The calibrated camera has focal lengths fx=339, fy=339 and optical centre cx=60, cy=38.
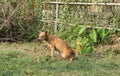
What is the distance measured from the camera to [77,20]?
472 inches

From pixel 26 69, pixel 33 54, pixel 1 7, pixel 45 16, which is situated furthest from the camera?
pixel 45 16

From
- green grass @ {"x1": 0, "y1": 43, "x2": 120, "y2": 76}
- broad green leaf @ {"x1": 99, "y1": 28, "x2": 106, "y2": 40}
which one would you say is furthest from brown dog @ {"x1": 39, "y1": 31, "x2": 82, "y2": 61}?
broad green leaf @ {"x1": 99, "y1": 28, "x2": 106, "y2": 40}

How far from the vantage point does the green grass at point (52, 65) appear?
7.54 m

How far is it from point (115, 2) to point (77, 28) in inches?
61.9

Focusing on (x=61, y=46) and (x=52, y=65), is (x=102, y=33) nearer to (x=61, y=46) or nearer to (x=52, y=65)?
(x=61, y=46)

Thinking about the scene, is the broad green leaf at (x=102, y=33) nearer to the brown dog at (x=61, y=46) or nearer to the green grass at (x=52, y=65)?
the green grass at (x=52, y=65)

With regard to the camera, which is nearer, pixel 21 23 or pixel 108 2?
pixel 108 2

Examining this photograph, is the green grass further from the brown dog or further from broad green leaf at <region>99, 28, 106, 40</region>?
broad green leaf at <region>99, 28, 106, 40</region>

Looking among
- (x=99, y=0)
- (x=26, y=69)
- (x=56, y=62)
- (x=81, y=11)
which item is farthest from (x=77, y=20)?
(x=26, y=69)

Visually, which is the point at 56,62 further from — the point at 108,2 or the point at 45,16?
the point at 45,16

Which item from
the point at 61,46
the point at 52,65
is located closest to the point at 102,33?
the point at 61,46

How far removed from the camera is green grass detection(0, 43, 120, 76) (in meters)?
7.54

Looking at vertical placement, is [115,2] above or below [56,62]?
above

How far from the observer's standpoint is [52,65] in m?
8.29
